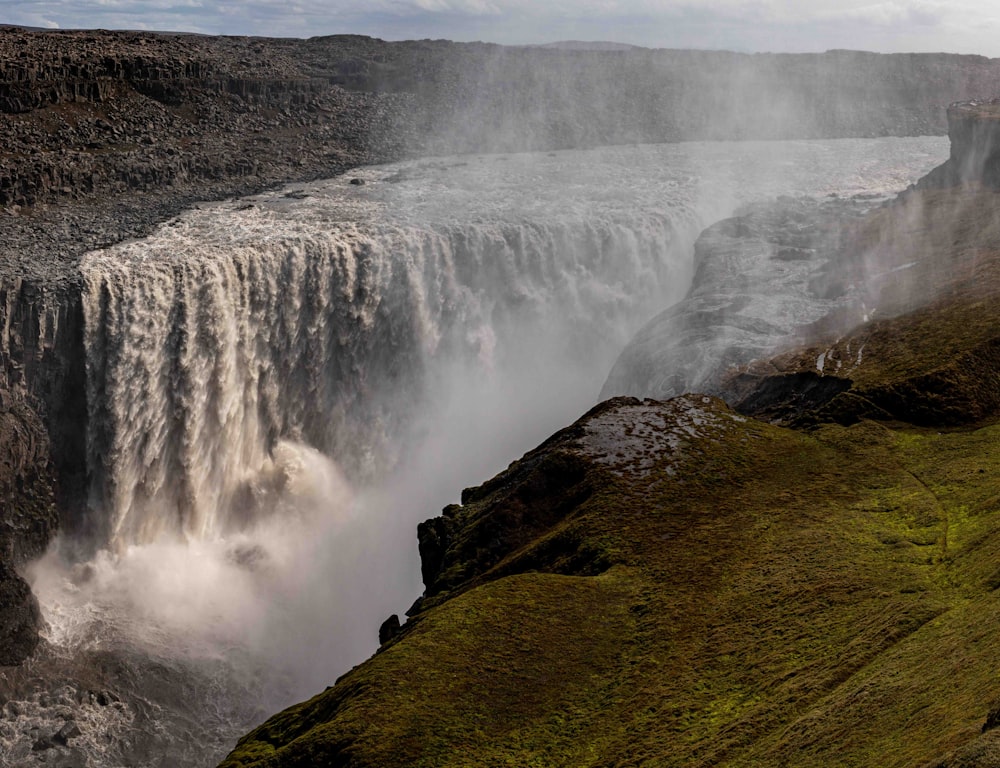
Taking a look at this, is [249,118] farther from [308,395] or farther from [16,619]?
[16,619]

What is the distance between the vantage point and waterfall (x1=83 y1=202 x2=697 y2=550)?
128ft

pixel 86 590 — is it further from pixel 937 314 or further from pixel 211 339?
pixel 937 314

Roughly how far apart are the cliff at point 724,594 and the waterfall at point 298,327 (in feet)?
56.1

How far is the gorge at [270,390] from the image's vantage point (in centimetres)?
3181

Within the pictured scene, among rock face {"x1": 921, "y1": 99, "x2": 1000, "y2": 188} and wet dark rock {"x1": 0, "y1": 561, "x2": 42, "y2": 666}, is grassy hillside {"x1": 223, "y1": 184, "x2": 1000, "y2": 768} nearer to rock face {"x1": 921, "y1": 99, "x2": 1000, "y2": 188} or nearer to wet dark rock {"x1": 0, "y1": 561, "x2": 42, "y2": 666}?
wet dark rock {"x1": 0, "y1": 561, "x2": 42, "y2": 666}

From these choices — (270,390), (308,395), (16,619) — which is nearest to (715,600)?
(16,619)

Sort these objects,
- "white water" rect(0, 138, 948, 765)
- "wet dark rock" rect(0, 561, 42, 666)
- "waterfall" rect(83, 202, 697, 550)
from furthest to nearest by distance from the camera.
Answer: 1. "waterfall" rect(83, 202, 697, 550)
2. "white water" rect(0, 138, 948, 765)
3. "wet dark rock" rect(0, 561, 42, 666)

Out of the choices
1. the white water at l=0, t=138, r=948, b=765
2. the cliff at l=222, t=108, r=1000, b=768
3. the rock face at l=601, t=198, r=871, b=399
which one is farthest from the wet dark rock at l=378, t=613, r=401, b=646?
the rock face at l=601, t=198, r=871, b=399

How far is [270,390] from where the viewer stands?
142ft

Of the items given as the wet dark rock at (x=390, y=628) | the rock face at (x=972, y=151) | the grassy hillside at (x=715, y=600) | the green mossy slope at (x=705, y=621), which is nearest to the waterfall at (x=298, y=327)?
the rock face at (x=972, y=151)

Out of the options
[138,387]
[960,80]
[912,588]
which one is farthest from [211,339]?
[960,80]

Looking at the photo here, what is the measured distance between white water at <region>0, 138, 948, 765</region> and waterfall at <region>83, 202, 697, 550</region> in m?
0.09

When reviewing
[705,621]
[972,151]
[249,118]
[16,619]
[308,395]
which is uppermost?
[249,118]

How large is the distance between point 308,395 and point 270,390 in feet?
5.61
